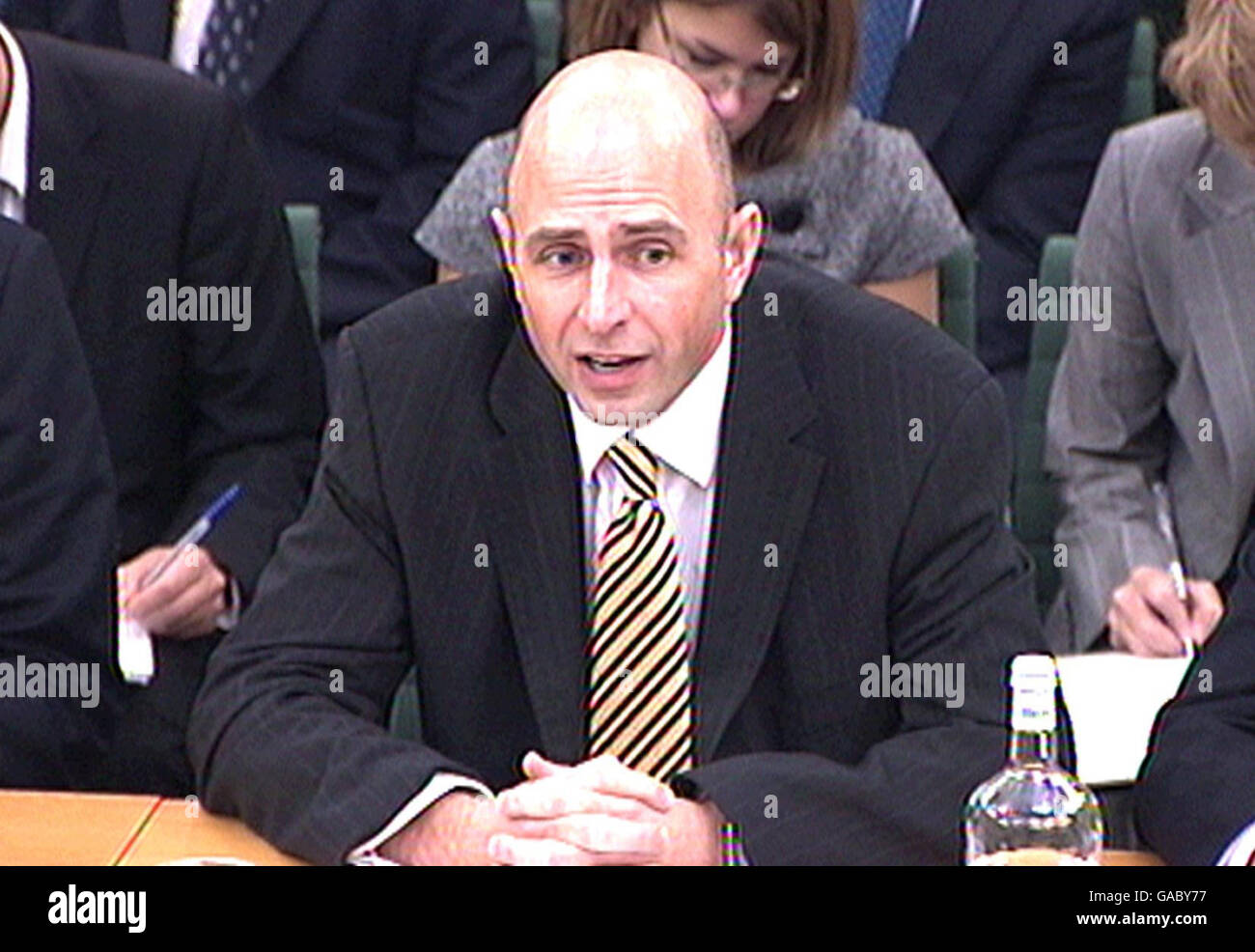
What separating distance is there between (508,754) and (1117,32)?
2.19 meters

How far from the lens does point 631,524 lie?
2688mm

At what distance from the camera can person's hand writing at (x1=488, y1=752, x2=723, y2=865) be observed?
239cm

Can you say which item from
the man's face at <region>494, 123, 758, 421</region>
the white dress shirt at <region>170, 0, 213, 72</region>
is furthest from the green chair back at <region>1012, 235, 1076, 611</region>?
the white dress shirt at <region>170, 0, 213, 72</region>

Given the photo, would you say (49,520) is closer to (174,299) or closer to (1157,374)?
(174,299)

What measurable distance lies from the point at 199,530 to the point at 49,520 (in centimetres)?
49

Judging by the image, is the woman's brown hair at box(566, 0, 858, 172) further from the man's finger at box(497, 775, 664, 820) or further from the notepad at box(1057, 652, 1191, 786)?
the man's finger at box(497, 775, 664, 820)

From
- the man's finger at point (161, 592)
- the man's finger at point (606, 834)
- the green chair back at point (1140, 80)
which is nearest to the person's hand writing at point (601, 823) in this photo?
the man's finger at point (606, 834)

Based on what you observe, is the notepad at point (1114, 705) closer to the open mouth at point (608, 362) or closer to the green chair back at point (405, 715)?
the open mouth at point (608, 362)

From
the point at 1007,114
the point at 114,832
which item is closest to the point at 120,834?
the point at 114,832

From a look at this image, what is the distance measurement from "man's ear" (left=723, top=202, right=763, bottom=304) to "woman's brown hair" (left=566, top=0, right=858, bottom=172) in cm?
106

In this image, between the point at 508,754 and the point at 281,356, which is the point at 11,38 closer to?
the point at 281,356

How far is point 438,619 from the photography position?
2730 millimetres

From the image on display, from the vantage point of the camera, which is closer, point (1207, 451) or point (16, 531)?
point (16, 531)
